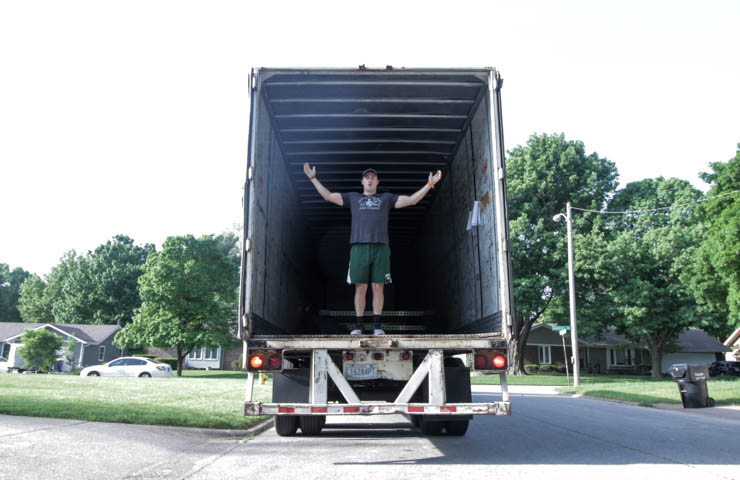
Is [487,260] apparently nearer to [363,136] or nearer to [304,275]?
[363,136]

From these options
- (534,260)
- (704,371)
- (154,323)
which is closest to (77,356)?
(154,323)

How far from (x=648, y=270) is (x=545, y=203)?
6.70 metres

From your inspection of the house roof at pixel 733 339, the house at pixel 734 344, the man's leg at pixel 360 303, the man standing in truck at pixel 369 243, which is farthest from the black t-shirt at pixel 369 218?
the house roof at pixel 733 339

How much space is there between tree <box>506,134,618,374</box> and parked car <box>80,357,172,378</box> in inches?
752

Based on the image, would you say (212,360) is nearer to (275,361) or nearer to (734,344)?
(734,344)

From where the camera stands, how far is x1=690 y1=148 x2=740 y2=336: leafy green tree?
2419cm

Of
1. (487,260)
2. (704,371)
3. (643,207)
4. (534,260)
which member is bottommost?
(704,371)

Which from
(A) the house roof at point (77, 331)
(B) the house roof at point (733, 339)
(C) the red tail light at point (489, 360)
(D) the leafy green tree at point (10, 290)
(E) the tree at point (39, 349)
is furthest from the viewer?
(D) the leafy green tree at point (10, 290)

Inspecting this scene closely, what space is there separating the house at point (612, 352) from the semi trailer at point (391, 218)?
133 ft

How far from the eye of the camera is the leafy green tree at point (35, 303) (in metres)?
68.2

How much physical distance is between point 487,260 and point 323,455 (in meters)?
2.63

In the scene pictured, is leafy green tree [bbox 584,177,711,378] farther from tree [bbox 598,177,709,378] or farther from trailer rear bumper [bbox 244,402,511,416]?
trailer rear bumper [bbox 244,402,511,416]

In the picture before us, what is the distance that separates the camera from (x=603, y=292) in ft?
109

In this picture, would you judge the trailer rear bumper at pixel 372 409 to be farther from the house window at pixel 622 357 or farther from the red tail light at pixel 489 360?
the house window at pixel 622 357
